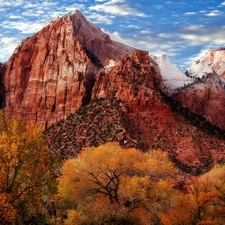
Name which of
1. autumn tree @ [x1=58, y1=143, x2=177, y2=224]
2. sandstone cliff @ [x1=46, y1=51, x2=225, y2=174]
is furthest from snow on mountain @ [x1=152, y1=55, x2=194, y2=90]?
autumn tree @ [x1=58, y1=143, x2=177, y2=224]

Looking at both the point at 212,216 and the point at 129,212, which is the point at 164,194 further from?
the point at 212,216

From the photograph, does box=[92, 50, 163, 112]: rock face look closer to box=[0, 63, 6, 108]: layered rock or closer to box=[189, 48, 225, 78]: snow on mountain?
box=[0, 63, 6, 108]: layered rock

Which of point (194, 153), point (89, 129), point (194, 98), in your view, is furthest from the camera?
point (194, 98)

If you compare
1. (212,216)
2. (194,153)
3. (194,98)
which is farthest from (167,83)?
(212,216)

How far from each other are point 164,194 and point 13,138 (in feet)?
56.6

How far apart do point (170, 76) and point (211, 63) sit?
50135 mm

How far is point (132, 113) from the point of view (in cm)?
7925

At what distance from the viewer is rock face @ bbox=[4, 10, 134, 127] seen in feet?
303

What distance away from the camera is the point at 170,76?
5103 inches

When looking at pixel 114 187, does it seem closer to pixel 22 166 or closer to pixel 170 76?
pixel 22 166

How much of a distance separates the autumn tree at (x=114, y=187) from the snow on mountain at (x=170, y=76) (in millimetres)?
77557

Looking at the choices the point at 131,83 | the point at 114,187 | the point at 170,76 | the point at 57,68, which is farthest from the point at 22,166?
the point at 170,76

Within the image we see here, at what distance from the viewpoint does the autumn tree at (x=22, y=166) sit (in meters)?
28.9

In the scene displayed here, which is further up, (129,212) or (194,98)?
(194,98)
